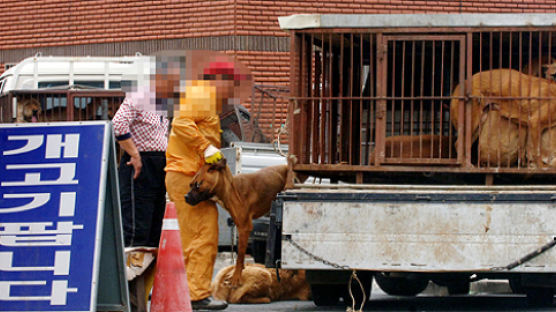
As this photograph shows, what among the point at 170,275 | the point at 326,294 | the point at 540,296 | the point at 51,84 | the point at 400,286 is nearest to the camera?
the point at 170,275

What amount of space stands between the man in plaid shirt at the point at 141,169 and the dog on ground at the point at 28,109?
6220 millimetres

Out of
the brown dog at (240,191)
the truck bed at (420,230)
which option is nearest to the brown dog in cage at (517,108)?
the truck bed at (420,230)

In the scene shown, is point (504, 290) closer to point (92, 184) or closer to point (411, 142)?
point (411, 142)

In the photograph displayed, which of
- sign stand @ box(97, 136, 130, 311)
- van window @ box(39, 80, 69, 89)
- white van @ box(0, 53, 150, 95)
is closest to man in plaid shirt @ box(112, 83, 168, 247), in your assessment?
sign stand @ box(97, 136, 130, 311)

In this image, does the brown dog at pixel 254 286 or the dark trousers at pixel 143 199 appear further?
the brown dog at pixel 254 286

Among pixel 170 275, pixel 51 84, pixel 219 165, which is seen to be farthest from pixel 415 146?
pixel 51 84

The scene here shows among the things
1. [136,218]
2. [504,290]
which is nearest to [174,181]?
[136,218]

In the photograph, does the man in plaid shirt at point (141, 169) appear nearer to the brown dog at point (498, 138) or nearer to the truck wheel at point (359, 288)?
the truck wheel at point (359, 288)

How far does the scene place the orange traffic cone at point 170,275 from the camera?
7.13 metres

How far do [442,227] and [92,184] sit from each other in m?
2.67

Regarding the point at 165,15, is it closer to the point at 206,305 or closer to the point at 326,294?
the point at 326,294

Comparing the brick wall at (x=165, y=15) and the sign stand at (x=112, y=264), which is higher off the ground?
the brick wall at (x=165, y=15)

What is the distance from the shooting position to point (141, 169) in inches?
337

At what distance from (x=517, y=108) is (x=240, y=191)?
7.79ft
